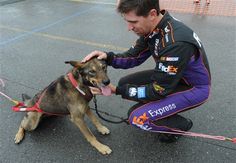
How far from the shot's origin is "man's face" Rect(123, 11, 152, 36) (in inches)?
96.3

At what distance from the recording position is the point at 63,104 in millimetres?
3008

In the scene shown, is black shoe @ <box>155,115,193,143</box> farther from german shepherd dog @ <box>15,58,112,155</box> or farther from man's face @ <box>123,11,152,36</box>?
man's face @ <box>123,11,152,36</box>

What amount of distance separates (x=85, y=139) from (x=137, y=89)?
1.00 m

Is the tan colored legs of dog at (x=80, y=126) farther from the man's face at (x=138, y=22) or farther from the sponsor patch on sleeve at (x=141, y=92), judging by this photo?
the man's face at (x=138, y=22)

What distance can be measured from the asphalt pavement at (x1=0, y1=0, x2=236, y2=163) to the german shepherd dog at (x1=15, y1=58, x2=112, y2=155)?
16 centimetres

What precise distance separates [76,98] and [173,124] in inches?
43.5

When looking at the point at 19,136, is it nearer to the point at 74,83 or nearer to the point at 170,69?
the point at 74,83

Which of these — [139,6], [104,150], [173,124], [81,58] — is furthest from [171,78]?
[81,58]

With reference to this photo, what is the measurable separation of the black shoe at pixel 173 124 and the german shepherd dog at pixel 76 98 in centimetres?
66

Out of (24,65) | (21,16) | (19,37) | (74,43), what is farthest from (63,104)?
(21,16)

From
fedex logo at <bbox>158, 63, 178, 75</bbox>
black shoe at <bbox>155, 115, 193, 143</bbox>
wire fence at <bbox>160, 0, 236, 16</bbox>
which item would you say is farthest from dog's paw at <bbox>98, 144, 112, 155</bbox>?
wire fence at <bbox>160, 0, 236, 16</bbox>

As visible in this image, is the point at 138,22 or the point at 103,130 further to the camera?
the point at 103,130

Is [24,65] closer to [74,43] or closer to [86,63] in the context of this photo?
[74,43]

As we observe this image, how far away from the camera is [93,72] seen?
105 inches
